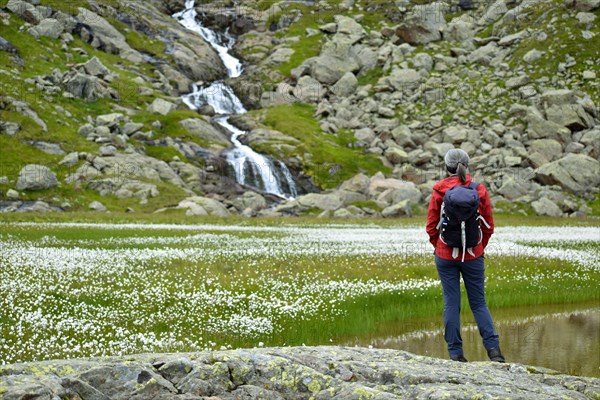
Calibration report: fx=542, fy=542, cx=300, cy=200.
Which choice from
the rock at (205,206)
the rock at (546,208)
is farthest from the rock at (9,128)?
the rock at (546,208)

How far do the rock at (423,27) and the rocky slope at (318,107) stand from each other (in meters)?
0.36

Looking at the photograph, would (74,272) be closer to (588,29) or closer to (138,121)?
(138,121)

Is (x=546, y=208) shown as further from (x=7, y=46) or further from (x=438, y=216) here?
(x=7, y=46)

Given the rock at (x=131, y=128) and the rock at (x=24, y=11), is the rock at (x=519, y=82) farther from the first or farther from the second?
the rock at (x=24, y=11)

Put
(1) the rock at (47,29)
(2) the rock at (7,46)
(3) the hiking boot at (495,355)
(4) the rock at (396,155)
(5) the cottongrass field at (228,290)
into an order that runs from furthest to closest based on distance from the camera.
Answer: (1) the rock at (47,29) → (2) the rock at (7,46) → (4) the rock at (396,155) → (5) the cottongrass field at (228,290) → (3) the hiking boot at (495,355)

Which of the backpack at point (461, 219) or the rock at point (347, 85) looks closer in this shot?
the backpack at point (461, 219)

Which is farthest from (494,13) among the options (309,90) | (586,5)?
(309,90)

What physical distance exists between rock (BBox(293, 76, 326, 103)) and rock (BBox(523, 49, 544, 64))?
39658mm

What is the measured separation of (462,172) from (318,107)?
331 feet

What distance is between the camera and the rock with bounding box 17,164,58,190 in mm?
62781

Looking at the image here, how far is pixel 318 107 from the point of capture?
108750 mm

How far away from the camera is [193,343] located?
35.3 feet

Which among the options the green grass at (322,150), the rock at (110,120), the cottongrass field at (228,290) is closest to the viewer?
the cottongrass field at (228,290)

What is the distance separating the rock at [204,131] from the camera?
285 feet
